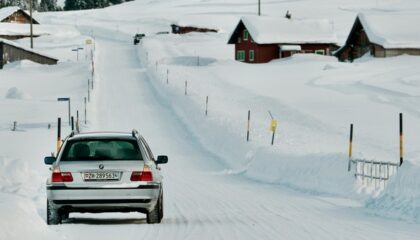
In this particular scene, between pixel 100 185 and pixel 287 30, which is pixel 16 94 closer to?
pixel 287 30

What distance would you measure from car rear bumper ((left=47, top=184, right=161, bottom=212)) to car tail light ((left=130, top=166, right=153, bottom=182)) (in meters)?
0.12

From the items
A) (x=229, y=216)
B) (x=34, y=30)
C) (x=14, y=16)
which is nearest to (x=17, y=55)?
(x=34, y=30)

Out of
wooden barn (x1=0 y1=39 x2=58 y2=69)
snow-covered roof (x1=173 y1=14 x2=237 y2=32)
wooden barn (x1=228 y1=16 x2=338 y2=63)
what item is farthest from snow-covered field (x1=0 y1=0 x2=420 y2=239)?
snow-covered roof (x1=173 y1=14 x2=237 y2=32)

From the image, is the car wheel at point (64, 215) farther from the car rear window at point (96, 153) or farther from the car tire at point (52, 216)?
the car rear window at point (96, 153)

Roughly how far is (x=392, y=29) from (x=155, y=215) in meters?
75.3

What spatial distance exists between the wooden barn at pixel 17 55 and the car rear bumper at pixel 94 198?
3162 inches

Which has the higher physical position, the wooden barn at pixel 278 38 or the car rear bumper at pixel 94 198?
the car rear bumper at pixel 94 198

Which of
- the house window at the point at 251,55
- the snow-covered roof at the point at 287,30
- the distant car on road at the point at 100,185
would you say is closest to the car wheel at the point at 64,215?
the distant car on road at the point at 100,185

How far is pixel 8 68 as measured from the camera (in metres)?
90.9

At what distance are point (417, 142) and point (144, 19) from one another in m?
148

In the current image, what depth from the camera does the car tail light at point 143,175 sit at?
14.4 metres

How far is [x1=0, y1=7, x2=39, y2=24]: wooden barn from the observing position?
15200 centimetres

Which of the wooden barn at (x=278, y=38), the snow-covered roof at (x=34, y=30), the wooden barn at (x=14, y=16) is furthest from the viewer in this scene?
the wooden barn at (x=14, y=16)

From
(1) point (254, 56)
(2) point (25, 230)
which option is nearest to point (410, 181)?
(2) point (25, 230)
